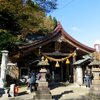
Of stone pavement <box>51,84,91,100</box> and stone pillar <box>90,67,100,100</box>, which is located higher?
stone pillar <box>90,67,100,100</box>

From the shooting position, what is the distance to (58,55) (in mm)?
30016

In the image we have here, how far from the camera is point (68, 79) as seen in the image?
3144 centimetres

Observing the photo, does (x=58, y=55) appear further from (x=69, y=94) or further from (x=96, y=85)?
(x=96, y=85)

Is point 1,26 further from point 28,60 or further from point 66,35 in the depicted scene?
point 66,35

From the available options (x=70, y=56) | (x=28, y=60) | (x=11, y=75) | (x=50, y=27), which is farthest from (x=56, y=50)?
(x=50, y=27)

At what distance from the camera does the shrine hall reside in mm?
28719

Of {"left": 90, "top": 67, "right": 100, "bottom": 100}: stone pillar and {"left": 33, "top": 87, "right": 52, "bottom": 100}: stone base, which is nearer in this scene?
{"left": 33, "top": 87, "right": 52, "bottom": 100}: stone base

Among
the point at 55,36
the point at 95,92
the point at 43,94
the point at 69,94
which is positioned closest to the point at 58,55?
the point at 55,36

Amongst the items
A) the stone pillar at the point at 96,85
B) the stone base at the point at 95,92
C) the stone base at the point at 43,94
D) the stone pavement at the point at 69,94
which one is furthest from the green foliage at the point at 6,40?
the stone base at the point at 95,92

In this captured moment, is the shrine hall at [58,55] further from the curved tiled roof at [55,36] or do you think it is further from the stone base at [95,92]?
the stone base at [95,92]

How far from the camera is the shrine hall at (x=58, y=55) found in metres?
28.7

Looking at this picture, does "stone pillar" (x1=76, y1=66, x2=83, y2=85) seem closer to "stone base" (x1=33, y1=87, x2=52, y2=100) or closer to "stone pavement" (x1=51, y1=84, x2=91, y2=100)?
"stone pavement" (x1=51, y1=84, x2=91, y2=100)

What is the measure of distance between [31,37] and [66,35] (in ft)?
26.1

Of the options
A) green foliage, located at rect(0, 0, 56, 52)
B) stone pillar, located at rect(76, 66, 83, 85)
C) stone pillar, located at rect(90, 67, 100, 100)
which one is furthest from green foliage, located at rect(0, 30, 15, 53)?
stone pillar, located at rect(90, 67, 100, 100)
